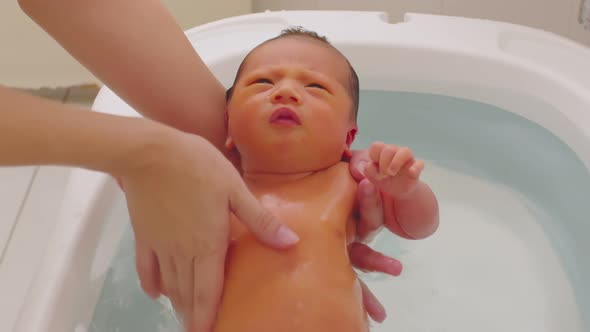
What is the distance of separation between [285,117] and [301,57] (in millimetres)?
96

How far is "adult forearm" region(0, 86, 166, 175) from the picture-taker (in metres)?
0.55

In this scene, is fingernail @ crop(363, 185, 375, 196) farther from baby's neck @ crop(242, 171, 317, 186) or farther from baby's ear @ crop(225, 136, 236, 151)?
baby's ear @ crop(225, 136, 236, 151)

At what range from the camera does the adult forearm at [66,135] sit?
21.8 inches

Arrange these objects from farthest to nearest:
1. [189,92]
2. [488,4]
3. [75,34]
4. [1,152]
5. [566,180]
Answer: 1. [488,4]
2. [566,180]
3. [189,92]
4. [75,34]
5. [1,152]

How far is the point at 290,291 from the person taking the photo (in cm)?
78

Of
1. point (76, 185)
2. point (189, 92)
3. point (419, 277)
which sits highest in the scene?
point (189, 92)

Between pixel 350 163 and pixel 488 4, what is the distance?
34.6 inches

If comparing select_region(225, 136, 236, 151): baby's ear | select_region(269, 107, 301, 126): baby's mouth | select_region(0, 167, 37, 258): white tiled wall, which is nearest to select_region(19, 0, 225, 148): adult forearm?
select_region(225, 136, 236, 151): baby's ear

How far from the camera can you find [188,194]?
25.2 inches

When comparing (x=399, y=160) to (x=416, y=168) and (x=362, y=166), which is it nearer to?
(x=416, y=168)

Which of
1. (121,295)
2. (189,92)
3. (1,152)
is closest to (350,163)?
(189,92)

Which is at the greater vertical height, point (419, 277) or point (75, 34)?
point (75, 34)

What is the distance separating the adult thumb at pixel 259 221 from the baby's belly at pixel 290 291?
27 mm

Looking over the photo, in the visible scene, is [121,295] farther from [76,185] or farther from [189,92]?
[189,92]
